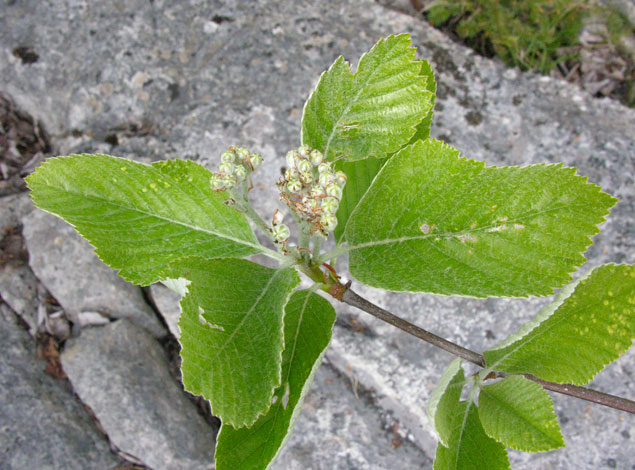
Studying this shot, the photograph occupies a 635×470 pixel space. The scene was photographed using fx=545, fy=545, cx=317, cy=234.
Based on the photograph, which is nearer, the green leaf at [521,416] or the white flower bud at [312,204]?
the white flower bud at [312,204]

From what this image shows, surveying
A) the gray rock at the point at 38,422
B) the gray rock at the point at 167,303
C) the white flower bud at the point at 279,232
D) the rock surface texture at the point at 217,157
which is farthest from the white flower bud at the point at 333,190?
the gray rock at the point at 38,422

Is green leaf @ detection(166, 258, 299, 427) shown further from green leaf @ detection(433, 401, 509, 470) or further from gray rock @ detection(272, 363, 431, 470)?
gray rock @ detection(272, 363, 431, 470)

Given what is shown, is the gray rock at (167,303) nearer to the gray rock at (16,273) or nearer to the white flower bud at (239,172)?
the gray rock at (16,273)

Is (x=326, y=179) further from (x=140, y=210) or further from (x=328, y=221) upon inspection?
(x=140, y=210)

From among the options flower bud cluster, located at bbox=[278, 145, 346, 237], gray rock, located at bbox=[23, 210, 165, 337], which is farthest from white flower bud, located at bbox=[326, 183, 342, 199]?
gray rock, located at bbox=[23, 210, 165, 337]

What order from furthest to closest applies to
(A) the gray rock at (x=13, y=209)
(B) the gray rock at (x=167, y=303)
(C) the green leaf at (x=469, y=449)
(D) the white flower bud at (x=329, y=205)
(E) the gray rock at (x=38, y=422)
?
(A) the gray rock at (x=13, y=209) < (B) the gray rock at (x=167, y=303) < (E) the gray rock at (x=38, y=422) < (C) the green leaf at (x=469, y=449) < (D) the white flower bud at (x=329, y=205)

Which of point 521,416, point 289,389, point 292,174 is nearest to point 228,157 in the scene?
point 292,174
